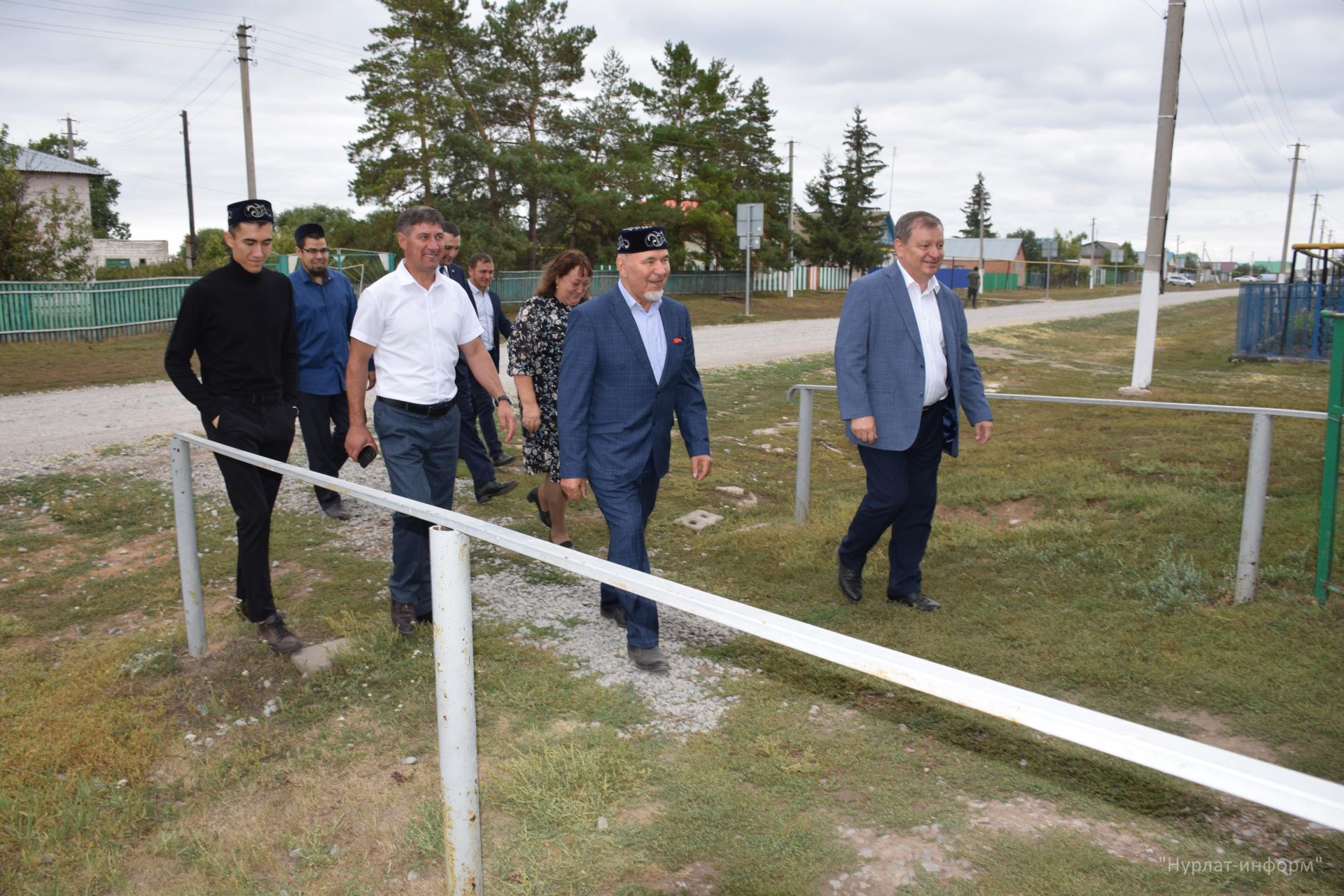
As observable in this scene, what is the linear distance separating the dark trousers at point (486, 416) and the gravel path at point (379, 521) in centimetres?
26

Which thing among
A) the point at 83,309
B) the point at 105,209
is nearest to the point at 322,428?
the point at 83,309

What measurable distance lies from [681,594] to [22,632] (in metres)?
4.05

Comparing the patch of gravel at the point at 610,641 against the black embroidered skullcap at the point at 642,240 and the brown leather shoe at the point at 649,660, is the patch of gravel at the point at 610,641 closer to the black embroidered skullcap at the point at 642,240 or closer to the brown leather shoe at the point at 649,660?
the brown leather shoe at the point at 649,660

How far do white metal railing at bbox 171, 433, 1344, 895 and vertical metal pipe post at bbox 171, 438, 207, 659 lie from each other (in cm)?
150

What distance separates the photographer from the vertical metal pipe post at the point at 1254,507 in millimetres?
4500

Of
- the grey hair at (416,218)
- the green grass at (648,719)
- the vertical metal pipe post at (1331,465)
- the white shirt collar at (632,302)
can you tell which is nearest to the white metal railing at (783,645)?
the green grass at (648,719)

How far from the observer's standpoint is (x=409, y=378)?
172 inches

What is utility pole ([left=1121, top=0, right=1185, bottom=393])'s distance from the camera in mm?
13570

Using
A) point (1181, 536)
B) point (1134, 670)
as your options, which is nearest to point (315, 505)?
point (1134, 670)

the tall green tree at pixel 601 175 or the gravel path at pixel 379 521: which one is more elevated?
the tall green tree at pixel 601 175

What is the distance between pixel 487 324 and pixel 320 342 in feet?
4.95

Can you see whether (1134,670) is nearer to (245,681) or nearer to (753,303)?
(245,681)

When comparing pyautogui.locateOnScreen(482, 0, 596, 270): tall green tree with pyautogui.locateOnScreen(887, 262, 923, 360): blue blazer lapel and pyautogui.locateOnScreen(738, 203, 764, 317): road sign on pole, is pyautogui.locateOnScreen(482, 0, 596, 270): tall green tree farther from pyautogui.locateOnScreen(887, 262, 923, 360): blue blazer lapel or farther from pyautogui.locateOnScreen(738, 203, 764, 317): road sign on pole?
pyautogui.locateOnScreen(887, 262, 923, 360): blue blazer lapel

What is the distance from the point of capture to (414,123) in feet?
97.2
